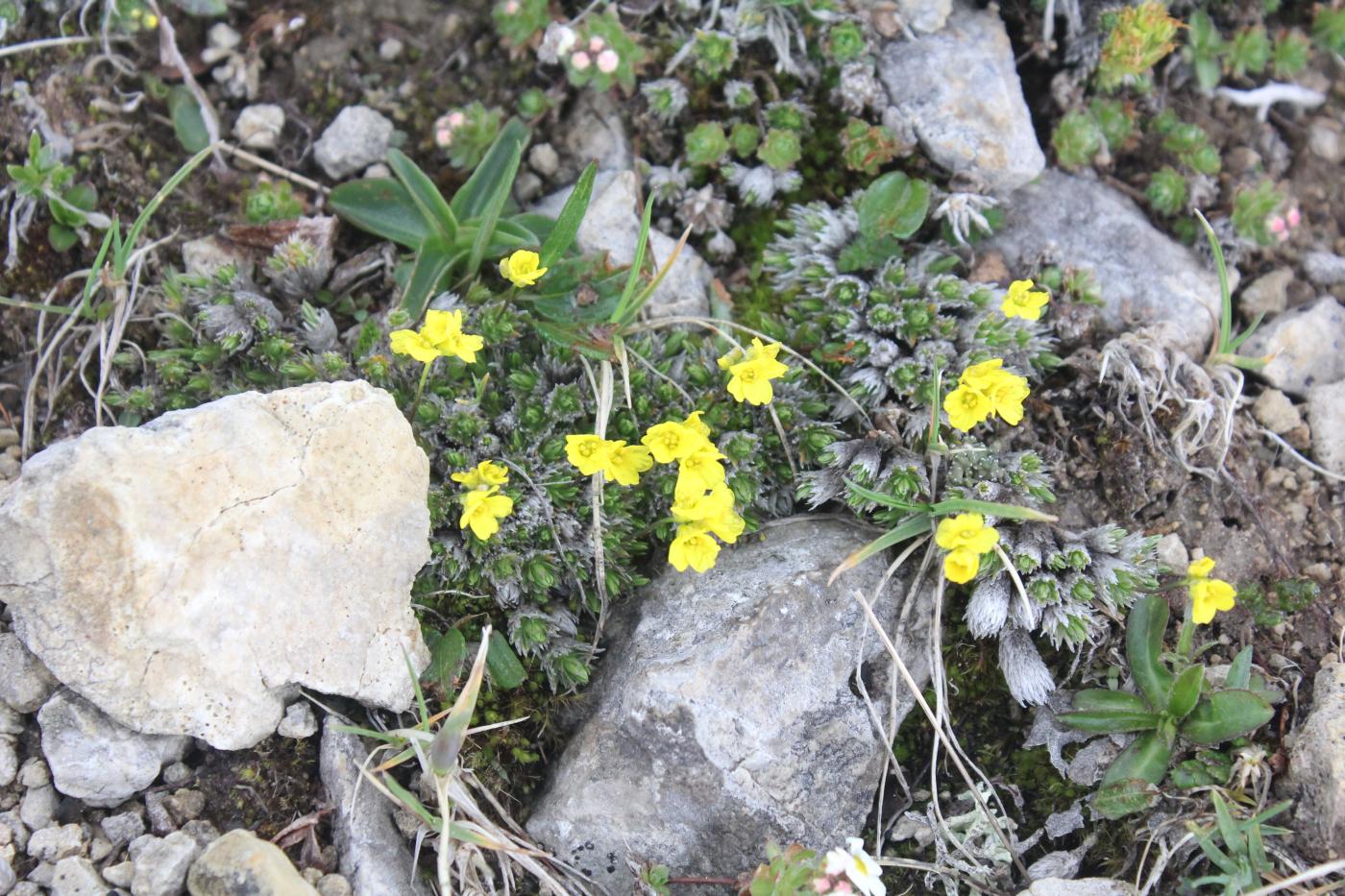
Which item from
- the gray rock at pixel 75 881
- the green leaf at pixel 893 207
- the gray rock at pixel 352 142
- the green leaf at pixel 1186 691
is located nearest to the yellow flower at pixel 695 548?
the green leaf at pixel 1186 691

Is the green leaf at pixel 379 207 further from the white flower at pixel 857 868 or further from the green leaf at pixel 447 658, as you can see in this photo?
the white flower at pixel 857 868

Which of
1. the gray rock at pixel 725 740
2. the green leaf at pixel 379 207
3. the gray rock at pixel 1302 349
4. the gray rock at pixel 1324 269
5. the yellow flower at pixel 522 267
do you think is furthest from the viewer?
the gray rock at pixel 1324 269

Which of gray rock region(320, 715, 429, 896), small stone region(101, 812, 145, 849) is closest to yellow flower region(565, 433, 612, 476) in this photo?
gray rock region(320, 715, 429, 896)

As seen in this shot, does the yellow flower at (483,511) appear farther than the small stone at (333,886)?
Yes

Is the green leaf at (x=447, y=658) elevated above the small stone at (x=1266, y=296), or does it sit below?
below

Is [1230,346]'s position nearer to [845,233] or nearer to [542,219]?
[845,233]

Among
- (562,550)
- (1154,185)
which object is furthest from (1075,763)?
(1154,185)

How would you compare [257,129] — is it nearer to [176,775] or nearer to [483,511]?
[483,511]
